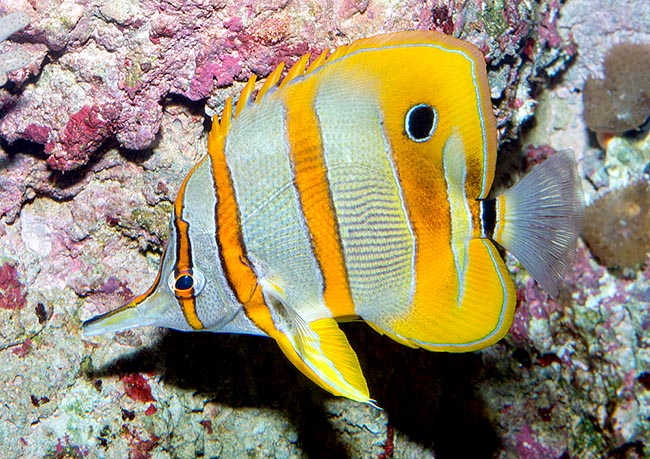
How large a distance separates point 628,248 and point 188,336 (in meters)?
2.75

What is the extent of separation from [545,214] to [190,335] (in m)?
1.63

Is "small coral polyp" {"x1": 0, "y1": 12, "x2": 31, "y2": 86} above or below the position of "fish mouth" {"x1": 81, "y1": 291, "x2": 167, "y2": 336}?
above

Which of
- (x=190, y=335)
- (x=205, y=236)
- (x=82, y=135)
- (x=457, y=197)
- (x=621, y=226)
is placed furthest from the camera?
(x=621, y=226)

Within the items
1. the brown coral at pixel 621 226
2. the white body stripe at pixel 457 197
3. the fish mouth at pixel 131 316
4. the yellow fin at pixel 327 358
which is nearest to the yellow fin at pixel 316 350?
the yellow fin at pixel 327 358

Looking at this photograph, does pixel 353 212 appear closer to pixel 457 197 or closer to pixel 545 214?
pixel 457 197

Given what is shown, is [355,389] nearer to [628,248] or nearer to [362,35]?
[362,35]

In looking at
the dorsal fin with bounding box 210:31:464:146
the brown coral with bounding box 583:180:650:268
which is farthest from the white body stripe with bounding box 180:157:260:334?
the brown coral with bounding box 583:180:650:268

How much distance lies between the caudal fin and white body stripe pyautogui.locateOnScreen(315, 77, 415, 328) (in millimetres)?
330

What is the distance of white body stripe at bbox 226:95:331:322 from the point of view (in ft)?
5.22

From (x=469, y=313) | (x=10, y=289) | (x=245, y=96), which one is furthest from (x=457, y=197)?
(x=10, y=289)

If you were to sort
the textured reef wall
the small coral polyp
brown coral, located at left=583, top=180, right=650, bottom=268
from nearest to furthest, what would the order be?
the small coral polyp
the textured reef wall
brown coral, located at left=583, top=180, right=650, bottom=268

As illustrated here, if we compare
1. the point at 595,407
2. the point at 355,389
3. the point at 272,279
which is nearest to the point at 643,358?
the point at 595,407

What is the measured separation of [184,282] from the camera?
63.4 inches

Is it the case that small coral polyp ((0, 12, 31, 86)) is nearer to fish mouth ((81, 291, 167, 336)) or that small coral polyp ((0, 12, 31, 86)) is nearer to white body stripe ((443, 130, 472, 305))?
fish mouth ((81, 291, 167, 336))
